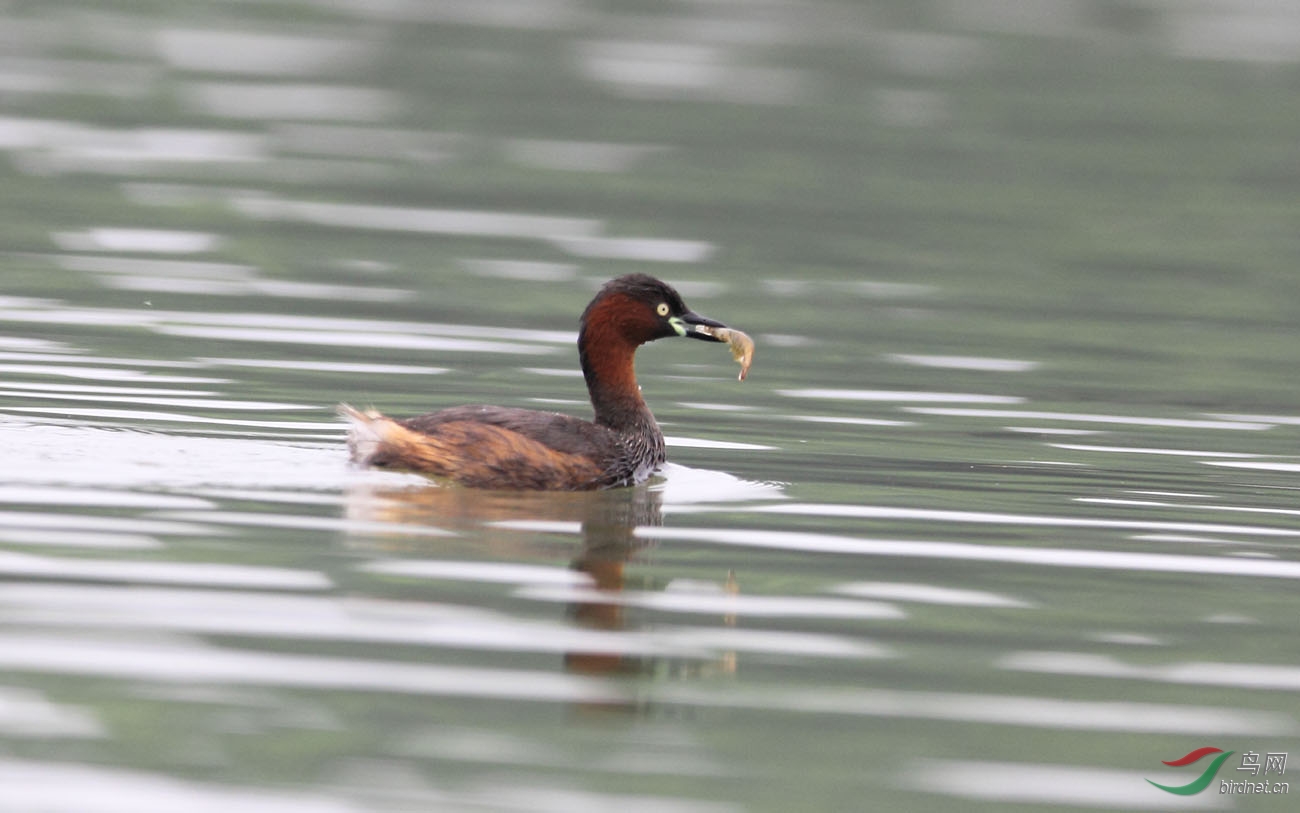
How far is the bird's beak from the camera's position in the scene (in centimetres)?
1298

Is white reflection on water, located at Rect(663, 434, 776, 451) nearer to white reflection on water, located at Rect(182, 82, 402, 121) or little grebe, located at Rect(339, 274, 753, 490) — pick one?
little grebe, located at Rect(339, 274, 753, 490)

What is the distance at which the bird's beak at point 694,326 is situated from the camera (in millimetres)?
12984

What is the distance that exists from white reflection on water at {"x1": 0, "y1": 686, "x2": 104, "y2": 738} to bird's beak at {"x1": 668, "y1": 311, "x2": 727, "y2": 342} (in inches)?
225

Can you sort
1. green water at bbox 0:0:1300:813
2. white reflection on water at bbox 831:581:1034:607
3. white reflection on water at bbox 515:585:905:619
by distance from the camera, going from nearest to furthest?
1. green water at bbox 0:0:1300:813
2. white reflection on water at bbox 515:585:905:619
3. white reflection on water at bbox 831:581:1034:607

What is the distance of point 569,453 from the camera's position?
1208 cm

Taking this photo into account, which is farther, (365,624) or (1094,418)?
(1094,418)

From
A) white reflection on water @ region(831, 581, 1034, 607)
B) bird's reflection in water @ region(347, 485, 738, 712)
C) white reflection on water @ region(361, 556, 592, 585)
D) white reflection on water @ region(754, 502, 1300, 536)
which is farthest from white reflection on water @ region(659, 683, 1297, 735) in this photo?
white reflection on water @ region(754, 502, 1300, 536)

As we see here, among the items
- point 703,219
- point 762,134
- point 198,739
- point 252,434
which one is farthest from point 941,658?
point 762,134

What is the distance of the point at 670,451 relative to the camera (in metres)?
13.4

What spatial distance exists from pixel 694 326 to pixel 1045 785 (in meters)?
5.73

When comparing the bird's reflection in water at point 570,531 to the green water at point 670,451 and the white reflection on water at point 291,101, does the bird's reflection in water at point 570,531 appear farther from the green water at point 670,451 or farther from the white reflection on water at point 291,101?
the white reflection on water at point 291,101

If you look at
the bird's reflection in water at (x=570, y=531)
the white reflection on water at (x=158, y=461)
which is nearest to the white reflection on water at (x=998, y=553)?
the bird's reflection in water at (x=570, y=531)

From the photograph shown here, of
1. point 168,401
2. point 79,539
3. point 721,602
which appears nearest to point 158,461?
point 79,539

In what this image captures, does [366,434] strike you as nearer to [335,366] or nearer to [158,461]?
[158,461]
